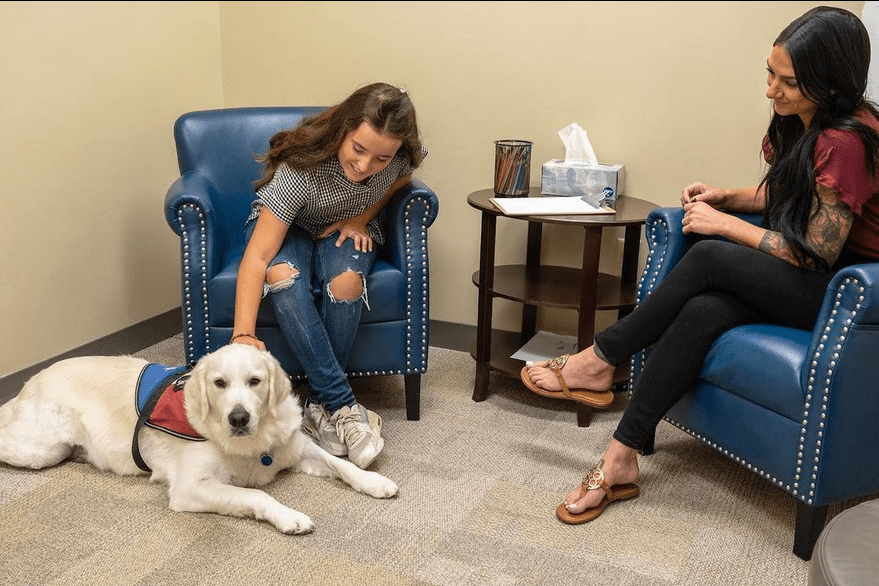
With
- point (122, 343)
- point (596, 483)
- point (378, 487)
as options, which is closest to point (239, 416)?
point (378, 487)

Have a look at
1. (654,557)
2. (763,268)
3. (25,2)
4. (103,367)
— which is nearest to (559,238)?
(763,268)

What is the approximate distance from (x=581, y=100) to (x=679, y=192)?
0.49 metres

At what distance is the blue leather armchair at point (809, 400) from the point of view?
191 cm

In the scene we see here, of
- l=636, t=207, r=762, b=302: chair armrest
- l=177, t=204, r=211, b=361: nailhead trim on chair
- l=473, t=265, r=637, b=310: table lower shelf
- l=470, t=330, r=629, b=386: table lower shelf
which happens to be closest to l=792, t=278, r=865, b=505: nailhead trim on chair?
l=636, t=207, r=762, b=302: chair armrest

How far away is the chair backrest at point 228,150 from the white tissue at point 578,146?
1.04 meters

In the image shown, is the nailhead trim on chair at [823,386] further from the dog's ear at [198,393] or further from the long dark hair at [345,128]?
the dog's ear at [198,393]

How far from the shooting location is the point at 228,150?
118 inches

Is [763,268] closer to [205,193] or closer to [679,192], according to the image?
[679,192]

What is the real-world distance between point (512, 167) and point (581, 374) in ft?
2.77

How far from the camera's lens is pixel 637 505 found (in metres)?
2.31

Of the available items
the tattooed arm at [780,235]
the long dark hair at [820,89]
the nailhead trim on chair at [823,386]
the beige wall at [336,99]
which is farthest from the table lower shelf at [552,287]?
the nailhead trim on chair at [823,386]

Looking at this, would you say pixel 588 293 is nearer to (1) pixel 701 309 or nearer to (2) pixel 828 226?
(1) pixel 701 309

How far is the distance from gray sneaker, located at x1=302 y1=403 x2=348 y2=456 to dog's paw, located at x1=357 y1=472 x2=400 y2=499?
211mm

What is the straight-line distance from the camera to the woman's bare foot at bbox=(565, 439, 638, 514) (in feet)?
7.30
